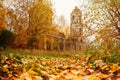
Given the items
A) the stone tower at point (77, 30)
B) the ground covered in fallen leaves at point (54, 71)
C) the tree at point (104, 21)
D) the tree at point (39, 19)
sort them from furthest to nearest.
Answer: the tree at point (39, 19) < the stone tower at point (77, 30) < the tree at point (104, 21) < the ground covered in fallen leaves at point (54, 71)

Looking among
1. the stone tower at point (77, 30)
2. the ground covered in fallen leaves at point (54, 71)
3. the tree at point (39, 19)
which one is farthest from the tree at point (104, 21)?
the tree at point (39, 19)

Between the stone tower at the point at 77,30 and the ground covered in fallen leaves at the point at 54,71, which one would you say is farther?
the stone tower at the point at 77,30

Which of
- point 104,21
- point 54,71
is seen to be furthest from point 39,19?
point 54,71

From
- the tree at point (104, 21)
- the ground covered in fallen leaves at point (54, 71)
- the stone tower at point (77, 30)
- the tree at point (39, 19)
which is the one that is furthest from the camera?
the tree at point (39, 19)

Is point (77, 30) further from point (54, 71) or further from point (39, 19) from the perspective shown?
point (54, 71)

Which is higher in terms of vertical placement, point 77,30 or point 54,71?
point 77,30

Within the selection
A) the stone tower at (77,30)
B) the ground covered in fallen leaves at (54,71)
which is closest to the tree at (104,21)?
the stone tower at (77,30)

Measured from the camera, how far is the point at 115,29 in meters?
7.00

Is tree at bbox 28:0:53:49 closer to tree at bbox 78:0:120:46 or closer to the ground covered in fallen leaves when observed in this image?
tree at bbox 78:0:120:46

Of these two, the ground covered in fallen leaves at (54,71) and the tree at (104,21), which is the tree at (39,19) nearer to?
the tree at (104,21)

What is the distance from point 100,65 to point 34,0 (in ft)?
62.3

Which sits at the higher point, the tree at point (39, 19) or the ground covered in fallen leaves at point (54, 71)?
the tree at point (39, 19)

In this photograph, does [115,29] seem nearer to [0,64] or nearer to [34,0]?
[0,64]

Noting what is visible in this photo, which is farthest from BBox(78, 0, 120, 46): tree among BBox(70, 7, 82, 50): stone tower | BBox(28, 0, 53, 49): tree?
BBox(28, 0, 53, 49): tree
